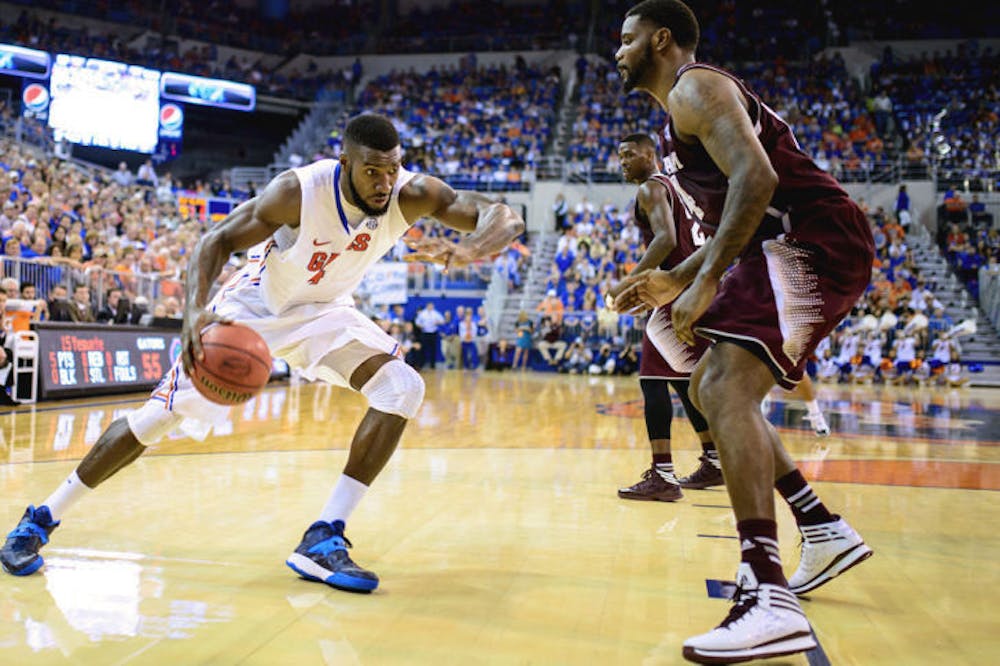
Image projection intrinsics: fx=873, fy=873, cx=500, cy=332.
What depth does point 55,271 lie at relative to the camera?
1199cm

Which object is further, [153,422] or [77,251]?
[77,251]

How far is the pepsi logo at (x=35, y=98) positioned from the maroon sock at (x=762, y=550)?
2858 cm

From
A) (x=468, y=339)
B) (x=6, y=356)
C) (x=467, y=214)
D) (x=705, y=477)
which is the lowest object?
(x=468, y=339)

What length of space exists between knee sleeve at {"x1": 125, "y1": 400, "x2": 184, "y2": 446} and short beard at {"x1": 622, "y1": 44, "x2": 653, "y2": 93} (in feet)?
6.99

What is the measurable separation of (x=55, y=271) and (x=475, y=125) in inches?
774

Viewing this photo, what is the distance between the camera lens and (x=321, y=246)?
3.54 m

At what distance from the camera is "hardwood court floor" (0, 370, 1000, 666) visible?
2.57 meters

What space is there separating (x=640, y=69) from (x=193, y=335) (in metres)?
1.80

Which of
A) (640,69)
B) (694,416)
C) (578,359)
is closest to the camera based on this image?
(640,69)

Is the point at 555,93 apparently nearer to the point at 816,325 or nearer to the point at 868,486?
the point at 868,486

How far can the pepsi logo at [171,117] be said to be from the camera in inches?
1136

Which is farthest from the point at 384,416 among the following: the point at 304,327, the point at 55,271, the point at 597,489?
the point at 55,271

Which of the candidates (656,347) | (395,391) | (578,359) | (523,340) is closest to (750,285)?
(395,391)

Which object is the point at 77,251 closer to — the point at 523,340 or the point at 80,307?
the point at 80,307
